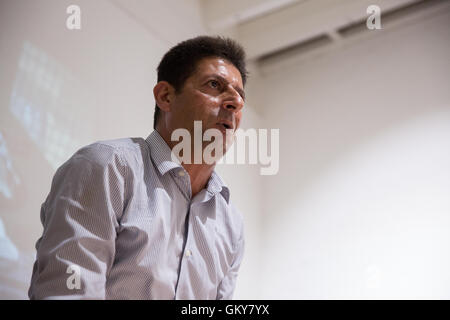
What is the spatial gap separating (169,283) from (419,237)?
2.05m

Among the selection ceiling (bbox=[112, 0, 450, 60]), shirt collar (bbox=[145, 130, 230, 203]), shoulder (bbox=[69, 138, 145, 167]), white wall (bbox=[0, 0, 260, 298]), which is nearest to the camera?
shoulder (bbox=[69, 138, 145, 167])

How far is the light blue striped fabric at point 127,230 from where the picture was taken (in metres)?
0.79

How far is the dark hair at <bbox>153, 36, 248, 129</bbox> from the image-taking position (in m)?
1.22

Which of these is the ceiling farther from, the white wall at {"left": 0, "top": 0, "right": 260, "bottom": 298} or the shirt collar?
the shirt collar

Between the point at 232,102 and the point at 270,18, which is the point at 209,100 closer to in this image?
the point at 232,102

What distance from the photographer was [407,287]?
8.26ft

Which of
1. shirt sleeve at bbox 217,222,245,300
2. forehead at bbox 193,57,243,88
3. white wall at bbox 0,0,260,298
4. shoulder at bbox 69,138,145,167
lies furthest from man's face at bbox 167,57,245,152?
white wall at bbox 0,0,260,298

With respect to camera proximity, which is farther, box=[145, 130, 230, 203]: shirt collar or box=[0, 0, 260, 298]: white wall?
box=[0, 0, 260, 298]: white wall

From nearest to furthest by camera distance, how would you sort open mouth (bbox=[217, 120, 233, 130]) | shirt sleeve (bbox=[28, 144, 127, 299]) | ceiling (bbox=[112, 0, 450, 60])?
shirt sleeve (bbox=[28, 144, 127, 299]), open mouth (bbox=[217, 120, 233, 130]), ceiling (bbox=[112, 0, 450, 60])

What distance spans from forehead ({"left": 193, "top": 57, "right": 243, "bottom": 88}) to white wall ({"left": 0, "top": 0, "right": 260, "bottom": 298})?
0.68 metres

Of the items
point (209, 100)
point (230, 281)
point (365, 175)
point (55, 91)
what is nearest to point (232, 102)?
point (209, 100)

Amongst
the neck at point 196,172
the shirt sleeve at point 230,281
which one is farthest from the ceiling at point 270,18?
the shirt sleeve at point 230,281

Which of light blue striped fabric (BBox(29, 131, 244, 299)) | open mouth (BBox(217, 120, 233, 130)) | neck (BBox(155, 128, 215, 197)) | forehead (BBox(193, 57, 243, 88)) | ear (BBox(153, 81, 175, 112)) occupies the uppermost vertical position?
forehead (BBox(193, 57, 243, 88))
